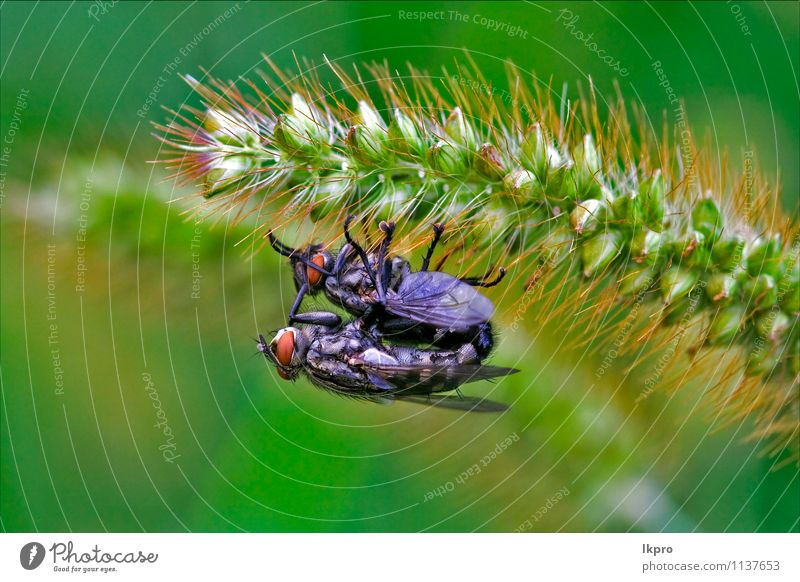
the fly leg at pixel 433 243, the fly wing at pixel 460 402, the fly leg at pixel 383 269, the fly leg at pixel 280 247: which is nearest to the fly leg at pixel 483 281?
the fly leg at pixel 433 243

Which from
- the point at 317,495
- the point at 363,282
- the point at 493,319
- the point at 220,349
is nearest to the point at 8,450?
the point at 220,349

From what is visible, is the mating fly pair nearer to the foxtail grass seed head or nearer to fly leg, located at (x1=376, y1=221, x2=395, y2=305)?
fly leg, located at (x1=376, y1=221, x2=395, y2=305)

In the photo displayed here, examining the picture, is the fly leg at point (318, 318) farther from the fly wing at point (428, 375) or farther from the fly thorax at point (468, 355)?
the fly thorax at point (468, 355)

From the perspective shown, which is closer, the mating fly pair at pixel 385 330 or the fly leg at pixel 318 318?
the mating fly pair at pixel 385 330

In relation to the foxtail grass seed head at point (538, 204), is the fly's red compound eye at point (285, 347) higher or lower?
lower

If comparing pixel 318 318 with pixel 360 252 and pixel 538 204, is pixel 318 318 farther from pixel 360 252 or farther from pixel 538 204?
pixel 538 204

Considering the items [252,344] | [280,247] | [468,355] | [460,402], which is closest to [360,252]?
[280,247]

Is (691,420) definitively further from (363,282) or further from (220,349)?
(220,349)
